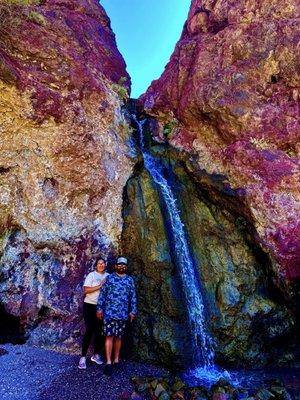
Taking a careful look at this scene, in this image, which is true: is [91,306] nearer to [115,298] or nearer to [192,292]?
[115,298]

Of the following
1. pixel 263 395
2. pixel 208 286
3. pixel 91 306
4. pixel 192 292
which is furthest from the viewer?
pixel 208 286

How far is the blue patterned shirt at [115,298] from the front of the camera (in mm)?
9055

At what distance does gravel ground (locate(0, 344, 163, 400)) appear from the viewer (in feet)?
26.0

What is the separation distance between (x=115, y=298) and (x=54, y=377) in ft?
7.99

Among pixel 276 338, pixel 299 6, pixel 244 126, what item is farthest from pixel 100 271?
pixel 299 6

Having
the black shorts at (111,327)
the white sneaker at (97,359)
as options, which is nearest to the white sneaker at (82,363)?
the white sneaker at (97,359)

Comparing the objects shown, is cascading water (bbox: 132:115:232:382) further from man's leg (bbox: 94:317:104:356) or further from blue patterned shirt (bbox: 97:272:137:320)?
man's leg (bbox: 94:317:104:356)

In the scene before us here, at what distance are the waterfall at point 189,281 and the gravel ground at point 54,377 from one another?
61.6 inches

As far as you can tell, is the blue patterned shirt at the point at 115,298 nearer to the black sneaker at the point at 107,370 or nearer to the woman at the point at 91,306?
the woman at the point at 91,306

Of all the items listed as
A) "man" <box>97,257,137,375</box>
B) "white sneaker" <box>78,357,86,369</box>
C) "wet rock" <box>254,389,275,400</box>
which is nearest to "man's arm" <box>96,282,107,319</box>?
"man" <box>97,257,137,375</box>

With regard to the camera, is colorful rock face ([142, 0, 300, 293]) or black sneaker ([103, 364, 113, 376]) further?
colorful rock face ([142, 0, 300, 293])

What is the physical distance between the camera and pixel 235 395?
27.5 ft

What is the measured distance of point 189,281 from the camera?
11.4 m

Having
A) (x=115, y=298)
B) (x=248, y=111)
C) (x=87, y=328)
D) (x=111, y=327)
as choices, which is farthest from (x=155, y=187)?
(x=87, y=328)
